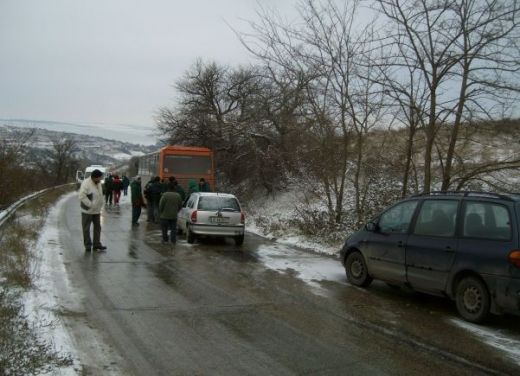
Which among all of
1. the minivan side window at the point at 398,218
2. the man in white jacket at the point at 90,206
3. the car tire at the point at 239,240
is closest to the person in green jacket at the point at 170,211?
the car tire at the point at 239,240

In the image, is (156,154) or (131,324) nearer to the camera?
(131,324)

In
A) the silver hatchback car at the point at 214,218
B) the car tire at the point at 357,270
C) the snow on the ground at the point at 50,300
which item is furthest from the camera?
the silver hatchback car at the point at 214,218

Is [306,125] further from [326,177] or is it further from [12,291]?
[12,291]

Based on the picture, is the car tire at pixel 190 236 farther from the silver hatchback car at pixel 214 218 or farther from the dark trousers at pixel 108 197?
the dark trousers at pixel 108 197

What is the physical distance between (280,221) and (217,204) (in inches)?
210

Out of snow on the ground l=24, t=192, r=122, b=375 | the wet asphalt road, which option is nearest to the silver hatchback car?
the wet asphalt road

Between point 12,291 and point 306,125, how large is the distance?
39.3 ft

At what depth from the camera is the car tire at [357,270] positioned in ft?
29.9

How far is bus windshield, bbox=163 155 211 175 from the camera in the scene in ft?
78.4

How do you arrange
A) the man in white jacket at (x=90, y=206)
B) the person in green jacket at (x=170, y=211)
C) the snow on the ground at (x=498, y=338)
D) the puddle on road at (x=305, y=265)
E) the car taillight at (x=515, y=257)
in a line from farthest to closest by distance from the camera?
the person in green jacket at (x=170, y=211), the man in white jacket at (x=90, y=206), the puddle on road at (x=305, y=265), the car taillight at (x=515, y=257), the snow on the ground at (x=498, y=338)

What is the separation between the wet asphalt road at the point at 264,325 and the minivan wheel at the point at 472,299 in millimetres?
172

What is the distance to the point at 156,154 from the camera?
25375mm

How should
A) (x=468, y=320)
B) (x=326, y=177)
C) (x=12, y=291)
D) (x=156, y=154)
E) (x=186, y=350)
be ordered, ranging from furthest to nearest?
(x=156, y=154)
(x=326, y=177)
(x=12, y=291)
(x=468, y=320)
(x=186, y=350)

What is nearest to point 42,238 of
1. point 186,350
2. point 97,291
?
point 97,291
